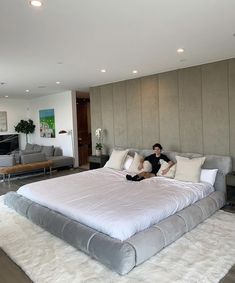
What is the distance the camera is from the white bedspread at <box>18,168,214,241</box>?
9.68ft

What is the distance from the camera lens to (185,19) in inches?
110

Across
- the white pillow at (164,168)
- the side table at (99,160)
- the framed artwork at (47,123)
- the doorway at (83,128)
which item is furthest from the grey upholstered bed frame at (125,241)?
the framed artwork at (47,123)

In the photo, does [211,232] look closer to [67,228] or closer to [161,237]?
[161,237]

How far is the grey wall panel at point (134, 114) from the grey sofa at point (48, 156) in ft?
8.88

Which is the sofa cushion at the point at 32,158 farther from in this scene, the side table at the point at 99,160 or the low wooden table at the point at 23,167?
the side table at the point at 99,160

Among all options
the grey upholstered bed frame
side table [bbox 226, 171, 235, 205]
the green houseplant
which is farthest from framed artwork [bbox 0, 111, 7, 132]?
side table [bbox 226, 171, 235, 205]

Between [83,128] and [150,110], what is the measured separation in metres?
4.24

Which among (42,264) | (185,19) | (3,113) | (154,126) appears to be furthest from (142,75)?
(3,113)

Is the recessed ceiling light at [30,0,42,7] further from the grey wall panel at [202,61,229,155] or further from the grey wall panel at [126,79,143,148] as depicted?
the grey wall panel at [126,79,143,148]

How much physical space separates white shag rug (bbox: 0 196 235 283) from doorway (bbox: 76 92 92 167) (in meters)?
5.68

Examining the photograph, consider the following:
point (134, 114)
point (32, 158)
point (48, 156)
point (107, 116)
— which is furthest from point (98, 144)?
point (48, 156)

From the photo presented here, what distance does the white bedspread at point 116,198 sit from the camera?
9.68ft

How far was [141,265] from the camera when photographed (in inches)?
106

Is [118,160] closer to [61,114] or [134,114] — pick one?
[134,114]
